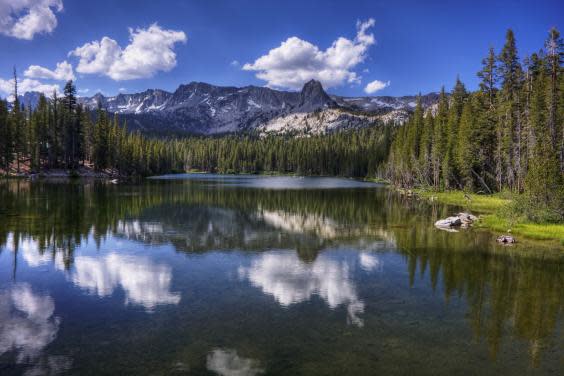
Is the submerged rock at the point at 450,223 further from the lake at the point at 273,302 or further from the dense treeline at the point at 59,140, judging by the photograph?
the dense treeline at the point at 59,140

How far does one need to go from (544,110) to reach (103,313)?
6578 centimetres

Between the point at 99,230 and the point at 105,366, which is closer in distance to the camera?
the point at 105,366

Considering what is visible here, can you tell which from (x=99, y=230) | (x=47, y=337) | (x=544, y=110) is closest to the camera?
(x=47, y=337)

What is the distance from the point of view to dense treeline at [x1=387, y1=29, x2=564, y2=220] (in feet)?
130

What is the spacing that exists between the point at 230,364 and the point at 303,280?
32.9 feet

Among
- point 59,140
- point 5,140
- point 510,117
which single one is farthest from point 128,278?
point 59,140

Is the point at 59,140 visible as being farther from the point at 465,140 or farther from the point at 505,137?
the point at 505,137

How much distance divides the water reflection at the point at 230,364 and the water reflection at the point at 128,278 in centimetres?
545

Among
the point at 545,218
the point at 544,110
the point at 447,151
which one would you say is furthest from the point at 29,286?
the point at 447,151

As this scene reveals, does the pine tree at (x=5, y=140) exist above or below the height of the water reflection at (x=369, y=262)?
above

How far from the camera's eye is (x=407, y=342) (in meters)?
14.4

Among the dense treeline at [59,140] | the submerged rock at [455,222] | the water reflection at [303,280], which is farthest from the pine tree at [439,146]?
the dense treeline at [59,140]

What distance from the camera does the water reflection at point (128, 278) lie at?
742 inches

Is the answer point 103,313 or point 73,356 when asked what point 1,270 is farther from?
point 73,356
